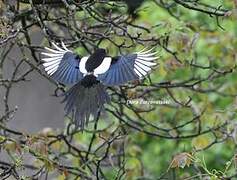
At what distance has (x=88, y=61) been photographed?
195 cm

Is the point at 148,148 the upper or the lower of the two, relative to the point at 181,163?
upper

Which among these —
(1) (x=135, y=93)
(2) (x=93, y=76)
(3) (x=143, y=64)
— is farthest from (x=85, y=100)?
(1) (x=135, y=93)

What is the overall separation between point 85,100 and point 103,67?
104 mm

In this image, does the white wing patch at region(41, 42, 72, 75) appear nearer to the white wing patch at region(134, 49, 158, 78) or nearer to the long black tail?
the long black tail

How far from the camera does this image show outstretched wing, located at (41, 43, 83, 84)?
192 centimetres

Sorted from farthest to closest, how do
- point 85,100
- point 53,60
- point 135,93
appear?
point 135,93, point 53,60, point 85,100

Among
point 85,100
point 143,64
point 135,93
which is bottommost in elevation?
point 85,100

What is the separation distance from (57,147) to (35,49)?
0.66 meters

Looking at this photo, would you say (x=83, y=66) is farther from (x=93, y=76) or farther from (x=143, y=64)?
(x=143, y=64)

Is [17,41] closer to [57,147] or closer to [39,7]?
[39,7]

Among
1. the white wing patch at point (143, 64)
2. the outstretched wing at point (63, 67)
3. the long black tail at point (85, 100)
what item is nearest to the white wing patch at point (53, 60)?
the outstretched wing at point (63, 67)

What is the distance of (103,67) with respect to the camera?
191 cm

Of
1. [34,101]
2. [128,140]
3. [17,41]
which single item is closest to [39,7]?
[17,41]

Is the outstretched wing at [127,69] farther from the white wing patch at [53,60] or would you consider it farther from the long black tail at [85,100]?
the white wing patch at [53,60]
